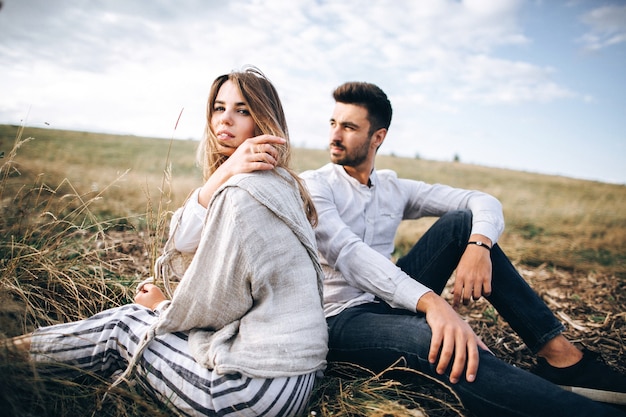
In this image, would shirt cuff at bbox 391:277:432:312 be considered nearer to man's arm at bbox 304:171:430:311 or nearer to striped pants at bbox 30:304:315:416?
man's arm at bbox 304:171:430:311

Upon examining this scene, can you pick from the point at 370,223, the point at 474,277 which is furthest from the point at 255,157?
the point at 474,277

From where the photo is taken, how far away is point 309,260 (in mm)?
1670

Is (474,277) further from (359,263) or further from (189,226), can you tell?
(189,226)

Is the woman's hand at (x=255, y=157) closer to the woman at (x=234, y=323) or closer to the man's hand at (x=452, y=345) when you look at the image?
the woman at (x=234, y=323)

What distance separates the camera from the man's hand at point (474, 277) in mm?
2188

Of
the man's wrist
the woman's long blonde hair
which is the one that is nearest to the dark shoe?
the man's wrist

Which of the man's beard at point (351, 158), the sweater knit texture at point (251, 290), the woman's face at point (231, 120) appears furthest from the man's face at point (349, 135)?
the sweater knit texture at point (251, 290)

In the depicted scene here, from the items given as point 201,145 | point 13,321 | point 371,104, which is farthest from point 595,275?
point 13,321

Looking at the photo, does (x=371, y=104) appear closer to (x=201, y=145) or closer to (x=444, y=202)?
(x=444, y=202)

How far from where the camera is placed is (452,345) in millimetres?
1654

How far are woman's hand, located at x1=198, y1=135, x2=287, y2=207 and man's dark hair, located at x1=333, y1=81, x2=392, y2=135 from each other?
1639 mm

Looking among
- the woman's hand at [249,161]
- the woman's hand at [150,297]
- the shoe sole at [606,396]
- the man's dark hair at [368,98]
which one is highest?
the man's dark hair at [368,98]

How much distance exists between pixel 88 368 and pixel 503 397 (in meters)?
1.83

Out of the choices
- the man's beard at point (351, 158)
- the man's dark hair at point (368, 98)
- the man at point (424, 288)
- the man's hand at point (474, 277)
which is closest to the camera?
the man at point (424, 288)
